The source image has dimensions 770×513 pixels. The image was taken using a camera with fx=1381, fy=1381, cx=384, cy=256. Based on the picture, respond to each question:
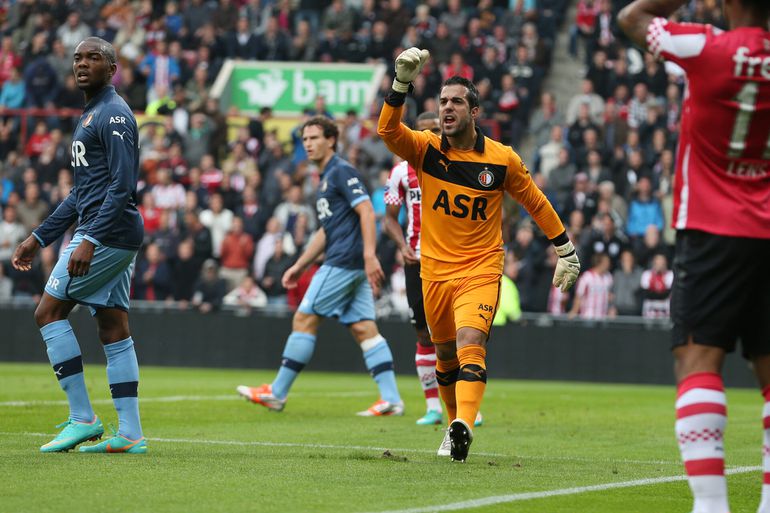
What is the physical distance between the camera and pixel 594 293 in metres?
21.1

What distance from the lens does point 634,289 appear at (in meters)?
21.2

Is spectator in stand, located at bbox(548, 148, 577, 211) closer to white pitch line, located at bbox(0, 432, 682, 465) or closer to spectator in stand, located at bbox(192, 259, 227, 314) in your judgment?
spectator in stand, located at bbox(192, 259, 227, 314)

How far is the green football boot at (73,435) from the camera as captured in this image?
8750 millimetres

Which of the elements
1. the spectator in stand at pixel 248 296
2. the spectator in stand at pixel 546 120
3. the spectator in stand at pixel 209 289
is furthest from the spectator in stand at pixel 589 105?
the spectator in stand at pixel 209 289

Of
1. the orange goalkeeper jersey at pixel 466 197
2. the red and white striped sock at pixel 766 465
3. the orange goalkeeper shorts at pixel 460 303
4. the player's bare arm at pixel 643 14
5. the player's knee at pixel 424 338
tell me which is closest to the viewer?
the player's bare arm at pixel 643 14

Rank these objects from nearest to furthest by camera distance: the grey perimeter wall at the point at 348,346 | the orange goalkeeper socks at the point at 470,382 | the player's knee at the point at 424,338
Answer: the orange goalkeeper socks at the point at 470,382 < the player's knee at the point at 424,338 < the grey perimeter wall at the point at 348,346

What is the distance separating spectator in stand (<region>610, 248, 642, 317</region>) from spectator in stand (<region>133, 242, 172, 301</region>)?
736 cm

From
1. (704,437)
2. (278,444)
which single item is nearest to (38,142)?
(278,444)

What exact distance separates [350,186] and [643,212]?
411 inches

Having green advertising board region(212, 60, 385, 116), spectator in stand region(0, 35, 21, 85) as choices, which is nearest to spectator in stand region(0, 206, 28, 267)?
green advertising board region(212, 60, 385, 116)

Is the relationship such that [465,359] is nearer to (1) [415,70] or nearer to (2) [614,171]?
(1) [415,70]

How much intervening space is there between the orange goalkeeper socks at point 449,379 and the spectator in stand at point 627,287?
1168cm

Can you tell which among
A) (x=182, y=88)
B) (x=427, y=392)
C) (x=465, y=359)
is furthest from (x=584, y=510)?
(x=182, y=88)

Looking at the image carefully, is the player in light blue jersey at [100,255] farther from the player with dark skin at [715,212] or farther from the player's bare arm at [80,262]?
the player with dark skin at [715,212]
